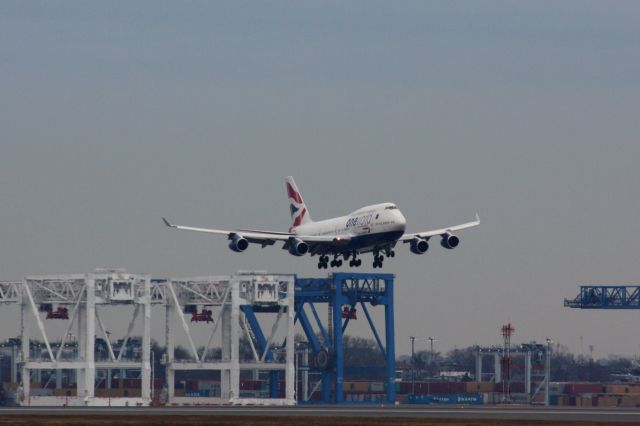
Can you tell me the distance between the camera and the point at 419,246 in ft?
516

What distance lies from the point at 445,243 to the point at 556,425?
113 ft

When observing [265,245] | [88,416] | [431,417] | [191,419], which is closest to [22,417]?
[88,416]

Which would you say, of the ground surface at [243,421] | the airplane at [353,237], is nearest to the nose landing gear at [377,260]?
the airplane at [353,237]

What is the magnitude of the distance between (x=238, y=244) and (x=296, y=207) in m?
33.7

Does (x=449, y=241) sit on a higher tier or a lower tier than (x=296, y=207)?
lower

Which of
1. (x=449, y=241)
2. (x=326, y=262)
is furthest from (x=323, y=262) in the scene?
(x=449, y=241)

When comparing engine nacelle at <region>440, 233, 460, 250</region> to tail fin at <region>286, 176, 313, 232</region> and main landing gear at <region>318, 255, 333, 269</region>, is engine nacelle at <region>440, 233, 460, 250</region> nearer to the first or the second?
main landing gear at <region>318, 255, 333, 269</region>

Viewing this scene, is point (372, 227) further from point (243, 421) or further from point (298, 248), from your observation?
point (243, 421)

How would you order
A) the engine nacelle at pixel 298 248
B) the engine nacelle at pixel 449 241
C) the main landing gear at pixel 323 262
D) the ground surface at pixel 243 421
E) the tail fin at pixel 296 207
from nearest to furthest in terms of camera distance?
the ground surface at pixel 243 421 → the engine nacelle at pixel 298 248 → the main landing gear at pixel 323 262 → the engine nacelle at pixel 449 241 → the tail fin at pixel 296 207

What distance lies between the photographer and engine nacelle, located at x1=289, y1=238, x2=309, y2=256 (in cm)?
15550

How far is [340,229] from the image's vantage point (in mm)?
156500

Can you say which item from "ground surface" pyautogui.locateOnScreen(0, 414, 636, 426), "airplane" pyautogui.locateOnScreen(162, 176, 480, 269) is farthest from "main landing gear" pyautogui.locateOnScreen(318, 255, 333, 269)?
"ground surface" pyautogui.locateOnScreen(0, 414, 636, 426)

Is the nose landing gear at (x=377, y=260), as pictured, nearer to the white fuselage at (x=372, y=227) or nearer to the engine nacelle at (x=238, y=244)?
the white fuselage at (x=372, y=227)

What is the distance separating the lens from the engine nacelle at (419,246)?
15712cm
